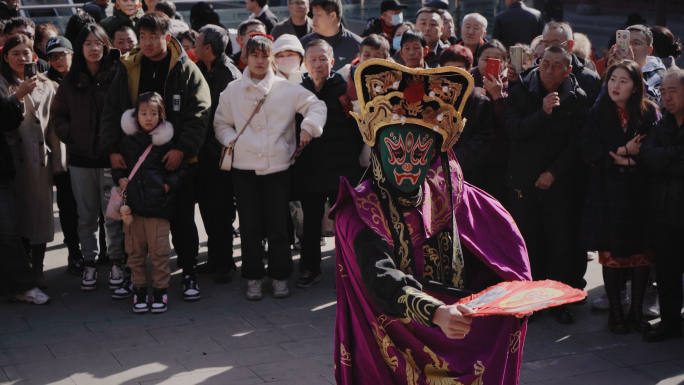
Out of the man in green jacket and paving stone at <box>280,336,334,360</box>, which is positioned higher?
the man in green jacket

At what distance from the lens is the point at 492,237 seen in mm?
4105

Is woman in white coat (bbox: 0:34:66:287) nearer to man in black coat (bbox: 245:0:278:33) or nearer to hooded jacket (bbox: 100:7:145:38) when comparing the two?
hooded jacket (bbox: 100:7:145:38)

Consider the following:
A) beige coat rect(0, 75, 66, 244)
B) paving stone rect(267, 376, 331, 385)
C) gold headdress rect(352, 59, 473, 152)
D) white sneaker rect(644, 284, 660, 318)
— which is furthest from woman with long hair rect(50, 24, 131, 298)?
white sneaker rect(644, 284, 660, 318)

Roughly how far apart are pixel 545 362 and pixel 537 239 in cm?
133

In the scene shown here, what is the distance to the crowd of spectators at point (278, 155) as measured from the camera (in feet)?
21.1

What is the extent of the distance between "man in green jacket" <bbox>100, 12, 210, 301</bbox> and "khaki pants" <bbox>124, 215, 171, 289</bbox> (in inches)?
11.6

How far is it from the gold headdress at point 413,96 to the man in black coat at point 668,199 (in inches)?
107

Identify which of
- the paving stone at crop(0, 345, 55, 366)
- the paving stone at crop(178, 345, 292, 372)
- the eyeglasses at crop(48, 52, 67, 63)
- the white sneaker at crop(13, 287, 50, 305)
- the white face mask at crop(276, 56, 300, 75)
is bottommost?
the paving stone at crop(178, 345, 292, 372)

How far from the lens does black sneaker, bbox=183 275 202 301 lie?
719cm

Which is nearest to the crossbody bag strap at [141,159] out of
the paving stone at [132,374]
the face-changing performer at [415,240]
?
the paving stone at [132,374]

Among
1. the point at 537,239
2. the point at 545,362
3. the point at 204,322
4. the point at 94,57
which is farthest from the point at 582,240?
the point at 94,57

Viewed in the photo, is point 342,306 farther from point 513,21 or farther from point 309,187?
point 513,21

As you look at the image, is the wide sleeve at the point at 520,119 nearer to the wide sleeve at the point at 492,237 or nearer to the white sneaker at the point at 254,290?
the white sneaker at the point at 254,290

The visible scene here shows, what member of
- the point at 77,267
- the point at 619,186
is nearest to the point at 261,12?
the point at 77,267
